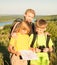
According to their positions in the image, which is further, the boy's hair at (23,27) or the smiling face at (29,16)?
the smiling face at (29,16)

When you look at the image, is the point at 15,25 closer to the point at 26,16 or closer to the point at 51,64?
the point at 26,16

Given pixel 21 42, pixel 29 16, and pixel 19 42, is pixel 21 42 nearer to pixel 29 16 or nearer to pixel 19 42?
pixel 19 42

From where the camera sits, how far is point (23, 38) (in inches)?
242

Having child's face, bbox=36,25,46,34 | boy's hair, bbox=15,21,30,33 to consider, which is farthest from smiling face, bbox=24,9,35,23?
A: child's face, bbox=36,25,46,34

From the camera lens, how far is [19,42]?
615 centimetres

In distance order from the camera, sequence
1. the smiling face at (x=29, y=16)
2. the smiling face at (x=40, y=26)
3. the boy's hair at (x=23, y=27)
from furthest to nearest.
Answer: the smiling face at (x=29, y=16)
the boy's hair at (x=23, y=27)
the smiling face at (x=40, y=26)

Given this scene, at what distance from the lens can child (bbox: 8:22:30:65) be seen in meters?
6.03

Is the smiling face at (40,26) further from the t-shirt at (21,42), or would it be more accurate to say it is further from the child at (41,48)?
the t-shirt at (21,42)

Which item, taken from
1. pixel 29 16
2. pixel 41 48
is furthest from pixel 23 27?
pixel 41 48

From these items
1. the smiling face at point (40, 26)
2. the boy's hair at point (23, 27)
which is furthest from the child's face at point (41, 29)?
the boy's hair at point (23, 27)

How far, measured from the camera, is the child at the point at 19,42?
603cm

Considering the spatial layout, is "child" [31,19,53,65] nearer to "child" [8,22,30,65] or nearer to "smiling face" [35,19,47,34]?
"smiling face" [35,19,47,34]

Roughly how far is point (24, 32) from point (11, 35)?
258 millimetres

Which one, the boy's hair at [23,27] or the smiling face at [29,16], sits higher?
the smiling face at [29,16]
